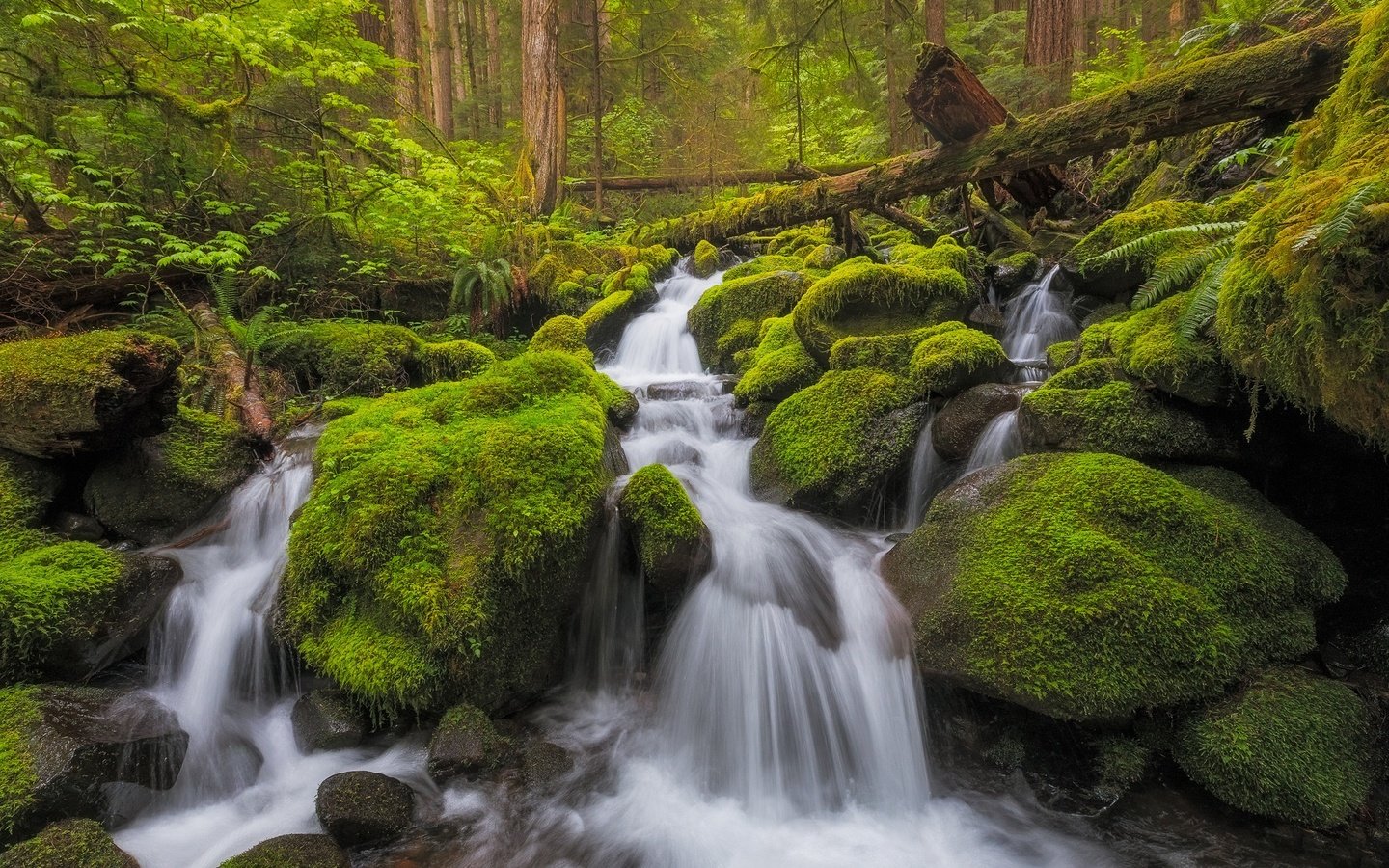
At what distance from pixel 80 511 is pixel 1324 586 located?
26.5 feet

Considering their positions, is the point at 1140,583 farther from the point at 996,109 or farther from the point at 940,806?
the point at 996,109

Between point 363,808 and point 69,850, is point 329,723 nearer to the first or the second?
point 363,808

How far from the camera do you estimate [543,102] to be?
13875mm

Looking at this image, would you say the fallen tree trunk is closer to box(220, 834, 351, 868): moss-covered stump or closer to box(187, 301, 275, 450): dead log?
box(187, 301, 275, 450): dead log

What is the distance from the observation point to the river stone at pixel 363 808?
3.16m

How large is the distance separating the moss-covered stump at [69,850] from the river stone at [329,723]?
0.93 meters

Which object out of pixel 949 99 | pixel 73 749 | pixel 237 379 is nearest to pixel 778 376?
pixel 949 99

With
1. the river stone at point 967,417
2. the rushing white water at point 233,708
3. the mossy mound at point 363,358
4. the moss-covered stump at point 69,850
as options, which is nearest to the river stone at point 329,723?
the rushing white water at point 233,708

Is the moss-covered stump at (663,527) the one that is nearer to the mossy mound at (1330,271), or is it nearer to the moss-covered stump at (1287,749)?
the moss-covered stump at (1287,749)

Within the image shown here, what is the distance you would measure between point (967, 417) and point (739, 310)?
4.55 metres

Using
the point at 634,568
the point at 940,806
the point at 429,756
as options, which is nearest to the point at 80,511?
the point at 429,756

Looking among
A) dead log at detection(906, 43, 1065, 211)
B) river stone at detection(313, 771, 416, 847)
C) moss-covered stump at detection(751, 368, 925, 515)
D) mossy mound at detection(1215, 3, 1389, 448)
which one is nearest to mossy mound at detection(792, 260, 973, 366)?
moss-covered stump at detection(751, 368, 925, 515)

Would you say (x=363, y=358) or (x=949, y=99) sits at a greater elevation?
(x=949, y=99)

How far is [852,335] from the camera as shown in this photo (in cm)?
655
